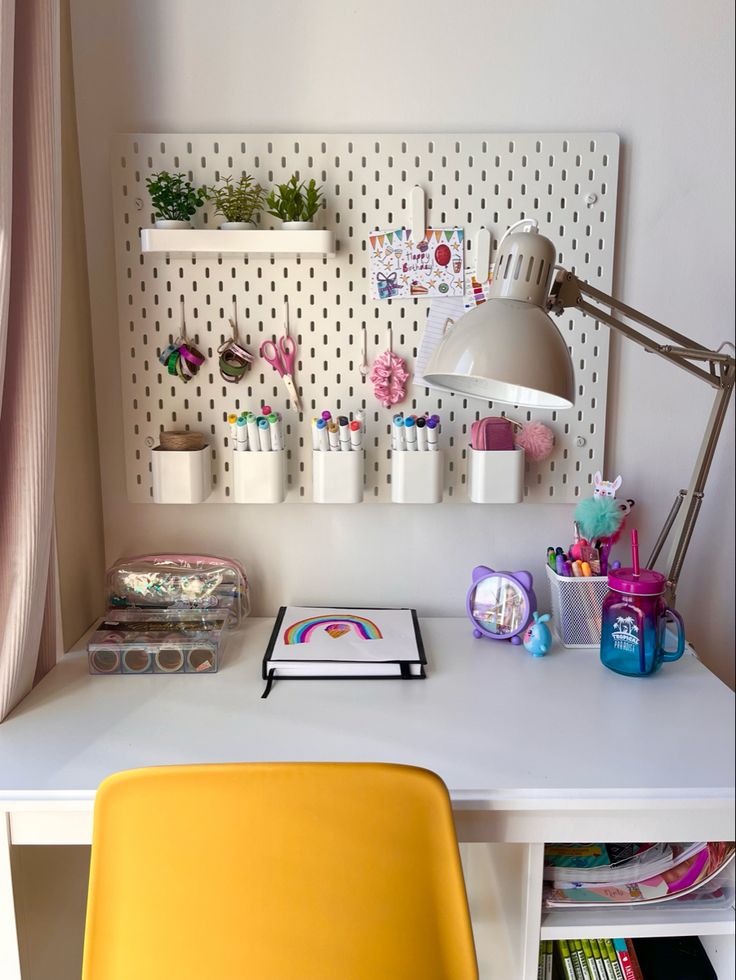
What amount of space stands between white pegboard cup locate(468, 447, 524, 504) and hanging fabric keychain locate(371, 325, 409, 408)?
0.17 m

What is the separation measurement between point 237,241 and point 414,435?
438mm

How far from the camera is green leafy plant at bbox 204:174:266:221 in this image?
134 centimetres

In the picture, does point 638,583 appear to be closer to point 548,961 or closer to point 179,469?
point 548,961

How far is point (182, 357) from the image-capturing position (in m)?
1.40

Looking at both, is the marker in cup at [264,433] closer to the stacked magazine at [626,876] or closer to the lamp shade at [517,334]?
the lamp shade at [517,334]

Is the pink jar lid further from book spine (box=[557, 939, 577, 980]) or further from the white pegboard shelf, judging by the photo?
the white pegboard shelf

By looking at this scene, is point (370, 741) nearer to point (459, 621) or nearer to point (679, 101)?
point (459, 621)

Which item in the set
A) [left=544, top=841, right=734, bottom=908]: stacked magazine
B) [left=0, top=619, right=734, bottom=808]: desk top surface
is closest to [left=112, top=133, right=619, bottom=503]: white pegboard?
[left=0, top=619, right=734, bottom=808]: desk top surface

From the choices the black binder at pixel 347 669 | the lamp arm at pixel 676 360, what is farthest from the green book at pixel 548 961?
the lamp arm at pixel 676 360

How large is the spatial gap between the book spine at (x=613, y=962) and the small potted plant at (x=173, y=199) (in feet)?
4.19

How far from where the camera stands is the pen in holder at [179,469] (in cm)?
140

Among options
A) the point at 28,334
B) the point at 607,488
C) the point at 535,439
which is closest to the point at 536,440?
the point at 535,439

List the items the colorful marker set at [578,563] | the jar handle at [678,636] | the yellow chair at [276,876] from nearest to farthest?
the yellow chair at [276,876]
the jar handle at [678,636]
the colorful marker set at [578,563]

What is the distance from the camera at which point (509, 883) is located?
1.12 m
